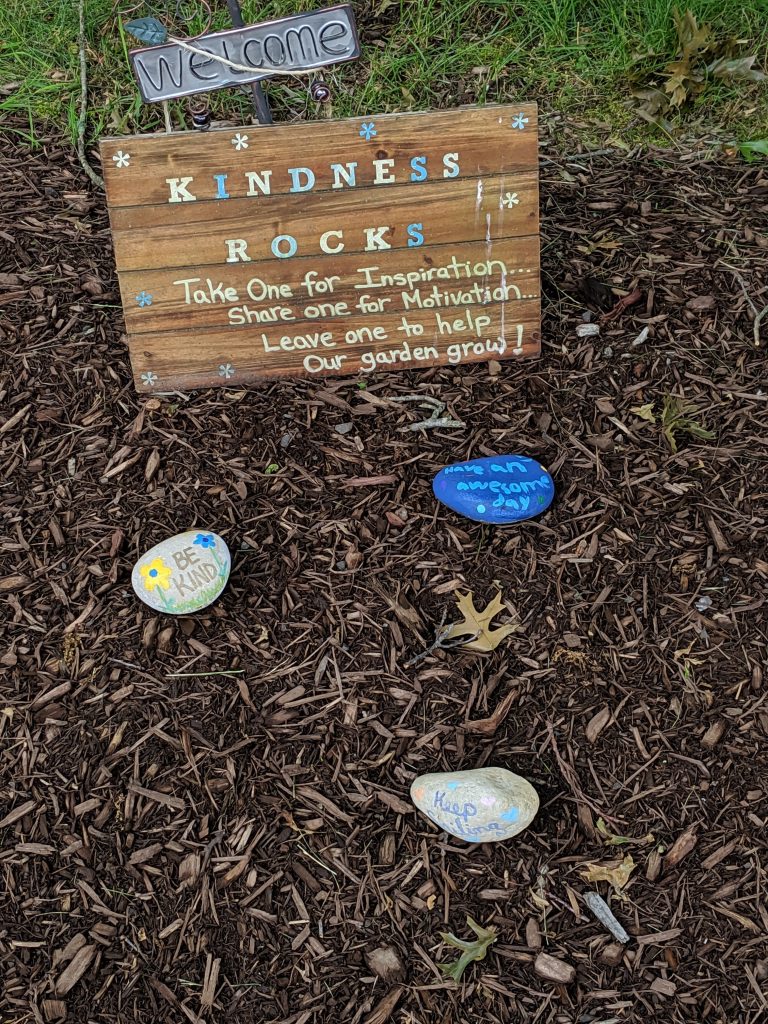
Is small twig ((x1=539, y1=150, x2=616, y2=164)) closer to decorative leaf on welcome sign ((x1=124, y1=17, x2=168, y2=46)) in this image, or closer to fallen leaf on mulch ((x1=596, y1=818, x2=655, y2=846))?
decorative leaf on welcome sign ((x1=124, y1=17, x2=168, y2=46))

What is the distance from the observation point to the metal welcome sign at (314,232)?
7.13 feet

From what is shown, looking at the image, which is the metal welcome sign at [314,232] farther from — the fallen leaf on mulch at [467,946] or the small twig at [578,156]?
the fallen leaf on mulch at [467,946]

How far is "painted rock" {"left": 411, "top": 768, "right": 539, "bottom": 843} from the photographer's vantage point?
1.71 metres

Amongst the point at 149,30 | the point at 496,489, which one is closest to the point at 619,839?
the point at 496,489

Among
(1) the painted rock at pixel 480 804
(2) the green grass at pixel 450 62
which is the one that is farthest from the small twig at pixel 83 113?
(1) the painted rock at pixel 480 804

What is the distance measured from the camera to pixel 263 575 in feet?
6.95

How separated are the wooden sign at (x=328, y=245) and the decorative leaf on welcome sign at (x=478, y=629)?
782 millimetres

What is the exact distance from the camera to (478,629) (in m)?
2.01

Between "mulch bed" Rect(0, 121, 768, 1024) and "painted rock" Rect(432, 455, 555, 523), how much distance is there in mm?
61

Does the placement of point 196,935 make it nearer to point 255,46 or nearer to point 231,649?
point 231,649

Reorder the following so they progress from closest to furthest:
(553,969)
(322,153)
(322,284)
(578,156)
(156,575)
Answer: (553,969) → (156,575) → (322,153) → (322,284) → (578,156)

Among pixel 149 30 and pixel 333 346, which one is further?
pixel 333 346

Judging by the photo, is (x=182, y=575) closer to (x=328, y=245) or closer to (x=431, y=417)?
(x=431, y=417)

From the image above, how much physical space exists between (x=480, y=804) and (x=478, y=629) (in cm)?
43
